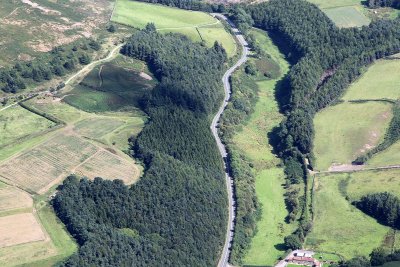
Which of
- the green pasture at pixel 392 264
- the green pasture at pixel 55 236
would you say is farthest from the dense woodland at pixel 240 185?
the green pasture at pixel 55 236

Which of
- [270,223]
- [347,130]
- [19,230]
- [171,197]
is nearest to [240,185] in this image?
[270,223]

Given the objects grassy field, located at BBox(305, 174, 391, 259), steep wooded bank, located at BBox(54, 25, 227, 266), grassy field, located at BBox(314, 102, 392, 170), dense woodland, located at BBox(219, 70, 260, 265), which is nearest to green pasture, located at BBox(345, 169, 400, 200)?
grassy field, located at BBox(305, 174, 391, 259)

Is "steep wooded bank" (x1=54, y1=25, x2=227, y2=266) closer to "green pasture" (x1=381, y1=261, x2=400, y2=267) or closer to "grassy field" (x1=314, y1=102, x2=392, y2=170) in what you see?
"grassy field" (x1=314, y1=102, x2=392, y2=170)

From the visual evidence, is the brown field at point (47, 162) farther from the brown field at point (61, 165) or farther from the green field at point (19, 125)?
the green field at point (19, 125)

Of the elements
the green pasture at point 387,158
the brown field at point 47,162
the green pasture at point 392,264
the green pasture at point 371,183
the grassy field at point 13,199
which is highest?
the green pasture at point 387,158

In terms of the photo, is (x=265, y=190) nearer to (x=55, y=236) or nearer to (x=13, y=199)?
(x=55, y=236)

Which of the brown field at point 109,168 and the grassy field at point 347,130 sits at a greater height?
the grassy field at point 347,130

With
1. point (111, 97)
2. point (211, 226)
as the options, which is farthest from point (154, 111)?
point (211, 226)
